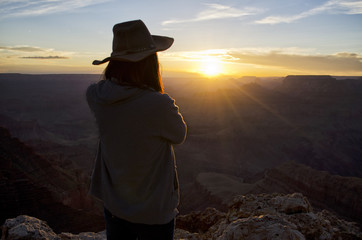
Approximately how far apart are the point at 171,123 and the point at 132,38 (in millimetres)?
546

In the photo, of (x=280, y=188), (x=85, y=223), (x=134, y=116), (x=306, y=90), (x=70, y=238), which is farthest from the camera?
(x=306, y=90)

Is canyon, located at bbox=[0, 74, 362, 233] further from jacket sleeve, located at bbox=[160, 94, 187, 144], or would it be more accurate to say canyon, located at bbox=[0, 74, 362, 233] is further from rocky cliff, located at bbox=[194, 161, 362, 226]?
jacket sleeve, located at bbox=[160, 94, 187, 144]

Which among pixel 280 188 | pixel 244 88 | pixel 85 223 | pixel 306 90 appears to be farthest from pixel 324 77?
pixel 85 223

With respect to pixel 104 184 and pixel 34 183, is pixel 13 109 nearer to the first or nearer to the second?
pixel 34 183

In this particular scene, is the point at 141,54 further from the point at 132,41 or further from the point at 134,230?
the point at 134,230

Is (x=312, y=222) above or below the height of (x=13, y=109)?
above

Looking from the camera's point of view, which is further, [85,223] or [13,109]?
[13,109]

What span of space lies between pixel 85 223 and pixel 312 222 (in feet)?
33.0

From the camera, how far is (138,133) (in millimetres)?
1478

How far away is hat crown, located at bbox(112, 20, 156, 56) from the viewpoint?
5.09 feet

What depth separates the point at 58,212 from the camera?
36.4ft

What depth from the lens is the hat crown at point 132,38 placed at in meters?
1.55

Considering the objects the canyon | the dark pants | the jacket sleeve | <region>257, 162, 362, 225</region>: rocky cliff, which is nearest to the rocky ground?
the dark pants

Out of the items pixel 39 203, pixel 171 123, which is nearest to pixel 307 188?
pixel 39 203
